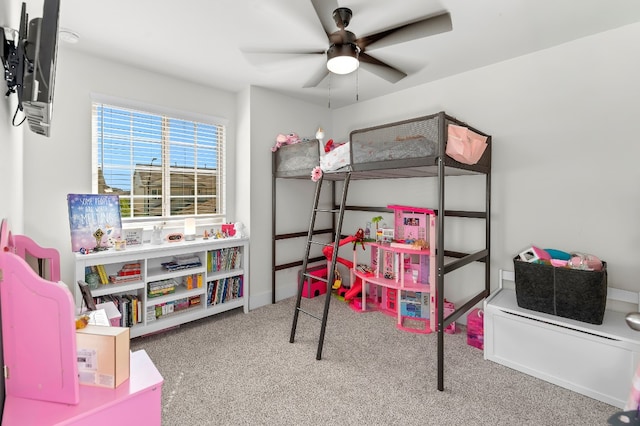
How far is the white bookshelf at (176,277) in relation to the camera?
257 centimetres

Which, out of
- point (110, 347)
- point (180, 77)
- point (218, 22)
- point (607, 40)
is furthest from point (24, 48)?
point (607, 40)

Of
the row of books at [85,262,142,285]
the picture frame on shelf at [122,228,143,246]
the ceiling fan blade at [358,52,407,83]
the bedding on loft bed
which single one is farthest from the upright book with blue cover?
the ceiling fan blade at [358,52,407,83]

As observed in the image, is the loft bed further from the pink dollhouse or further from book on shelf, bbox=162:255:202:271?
book on shelf, bbox=162:255:202:271

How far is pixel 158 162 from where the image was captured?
3201 mm

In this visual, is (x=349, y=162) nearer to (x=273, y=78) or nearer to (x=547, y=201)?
(x=273, y=78)

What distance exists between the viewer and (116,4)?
1.97 m

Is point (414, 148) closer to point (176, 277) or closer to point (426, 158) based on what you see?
point (426, 158)

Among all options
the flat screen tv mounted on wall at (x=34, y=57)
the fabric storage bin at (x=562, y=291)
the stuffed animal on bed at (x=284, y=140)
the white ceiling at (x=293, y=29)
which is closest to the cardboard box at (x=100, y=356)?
the flat screen tv mounted on wall at (x=34, y=57)

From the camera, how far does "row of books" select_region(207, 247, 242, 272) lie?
3273 mm

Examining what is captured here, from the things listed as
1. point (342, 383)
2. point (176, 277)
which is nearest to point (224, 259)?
point (176, 277)

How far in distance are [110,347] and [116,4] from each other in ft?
7.06

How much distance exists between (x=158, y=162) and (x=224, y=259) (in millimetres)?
1258

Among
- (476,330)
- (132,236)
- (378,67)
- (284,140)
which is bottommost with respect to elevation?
(476,330)

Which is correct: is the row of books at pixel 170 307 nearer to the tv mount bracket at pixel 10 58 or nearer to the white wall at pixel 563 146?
the tv mount bracket at pixel 10 58
